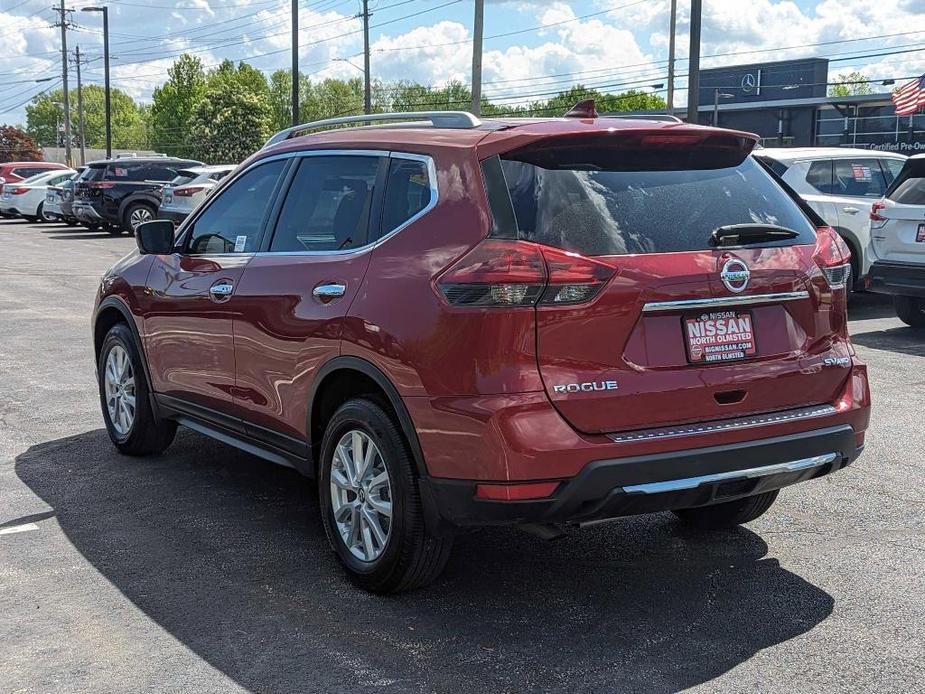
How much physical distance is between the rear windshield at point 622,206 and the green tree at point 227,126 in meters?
94.6

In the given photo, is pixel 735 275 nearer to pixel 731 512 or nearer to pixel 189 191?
pixel 731 512

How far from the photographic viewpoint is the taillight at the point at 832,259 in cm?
460

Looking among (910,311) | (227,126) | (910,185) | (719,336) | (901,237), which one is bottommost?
(910,311)

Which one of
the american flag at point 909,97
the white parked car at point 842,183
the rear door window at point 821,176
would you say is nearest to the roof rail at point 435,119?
the white parked car at point 842,183

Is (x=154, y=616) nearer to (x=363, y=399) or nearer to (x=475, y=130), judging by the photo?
(x=363, y=399)

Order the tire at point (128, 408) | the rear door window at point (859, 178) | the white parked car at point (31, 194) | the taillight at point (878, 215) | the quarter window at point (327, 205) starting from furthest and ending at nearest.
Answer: the white parked car at point (31, 194) < the rear door window at point (859, 178) < the taillight at point (878, 215) < the tire at point (128, 408) < the quarter window at point (327, 205)

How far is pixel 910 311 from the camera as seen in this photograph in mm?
11914

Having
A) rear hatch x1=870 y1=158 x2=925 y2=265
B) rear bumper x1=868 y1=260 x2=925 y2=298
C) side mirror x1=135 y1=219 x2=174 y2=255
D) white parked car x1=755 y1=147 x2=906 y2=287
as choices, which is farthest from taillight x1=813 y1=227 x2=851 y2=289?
white parked car x1=755 y1=147 x2=906 y2=287

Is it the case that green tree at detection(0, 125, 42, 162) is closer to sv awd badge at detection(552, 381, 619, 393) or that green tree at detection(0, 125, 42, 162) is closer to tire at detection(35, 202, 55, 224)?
tire at detection(35, 202, 55, 224)

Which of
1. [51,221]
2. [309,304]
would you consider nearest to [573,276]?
[309,304]

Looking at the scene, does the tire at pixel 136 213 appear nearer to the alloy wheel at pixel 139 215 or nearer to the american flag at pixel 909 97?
the alloy wheel at pixel 139 215

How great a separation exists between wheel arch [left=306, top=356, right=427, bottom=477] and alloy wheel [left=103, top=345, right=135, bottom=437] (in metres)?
2.18

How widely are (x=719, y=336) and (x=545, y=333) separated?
0.69 meters

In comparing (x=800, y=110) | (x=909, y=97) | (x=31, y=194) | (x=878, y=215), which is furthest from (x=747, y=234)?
(x=800, y=110)
